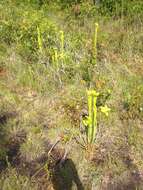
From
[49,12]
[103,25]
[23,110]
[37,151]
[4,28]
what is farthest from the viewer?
[49,12]

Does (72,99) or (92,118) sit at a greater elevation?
(92,118)

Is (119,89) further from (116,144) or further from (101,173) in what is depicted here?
(101,173)

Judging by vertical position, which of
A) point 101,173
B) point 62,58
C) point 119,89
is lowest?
point 101,173

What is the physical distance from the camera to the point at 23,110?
4184 mm

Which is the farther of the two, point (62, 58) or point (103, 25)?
point (103, 25)

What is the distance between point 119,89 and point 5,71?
5.27ft

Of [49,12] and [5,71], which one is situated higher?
[49,12]

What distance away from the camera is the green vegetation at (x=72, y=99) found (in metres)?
3.35

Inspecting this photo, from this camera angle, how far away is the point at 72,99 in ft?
13.9

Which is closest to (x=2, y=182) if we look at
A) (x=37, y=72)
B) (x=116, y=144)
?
(x=116, y=144)

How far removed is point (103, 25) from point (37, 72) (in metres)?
1.82

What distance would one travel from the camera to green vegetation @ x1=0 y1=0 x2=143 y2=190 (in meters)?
3.35

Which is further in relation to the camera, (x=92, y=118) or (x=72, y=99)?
(x=72, y=99)

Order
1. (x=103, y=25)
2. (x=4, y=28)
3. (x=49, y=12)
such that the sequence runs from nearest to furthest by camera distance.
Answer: (x=4, y=28), (x=103, y=25), (x=49, y=12)
